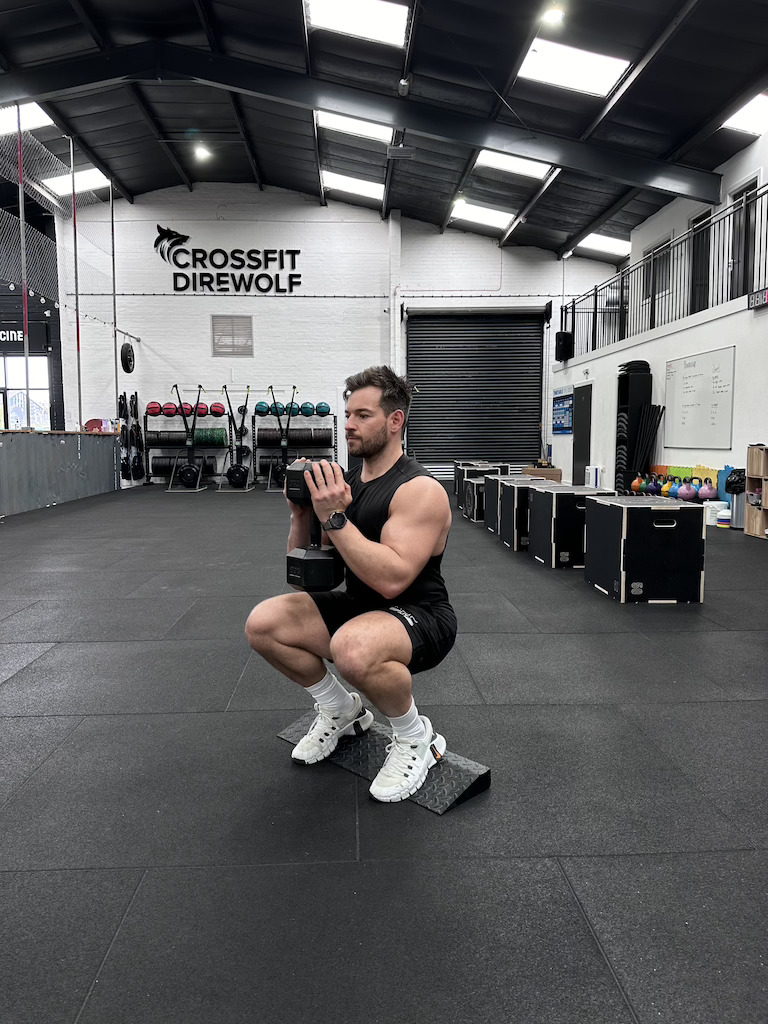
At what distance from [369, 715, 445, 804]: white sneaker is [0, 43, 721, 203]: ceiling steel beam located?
8.19 metres

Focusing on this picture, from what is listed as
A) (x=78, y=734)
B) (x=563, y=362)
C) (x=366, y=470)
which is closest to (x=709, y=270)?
(x=563, y=362)

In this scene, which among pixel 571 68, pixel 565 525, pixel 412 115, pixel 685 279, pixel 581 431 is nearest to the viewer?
pixel 565 525

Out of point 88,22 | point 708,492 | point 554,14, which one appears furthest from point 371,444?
point 88,22

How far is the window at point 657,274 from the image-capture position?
32.0 feet

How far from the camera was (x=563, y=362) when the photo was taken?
38.8 feet

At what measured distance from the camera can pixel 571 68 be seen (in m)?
6.96

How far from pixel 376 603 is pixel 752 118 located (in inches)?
321

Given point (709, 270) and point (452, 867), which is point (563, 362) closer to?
point (709, 270)

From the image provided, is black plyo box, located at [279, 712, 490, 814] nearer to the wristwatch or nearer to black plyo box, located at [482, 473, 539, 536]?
the wristwatch

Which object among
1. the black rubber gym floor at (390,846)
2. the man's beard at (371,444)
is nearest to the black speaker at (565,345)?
the black rubber gym floor at (390,846)

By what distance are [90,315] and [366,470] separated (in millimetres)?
12292

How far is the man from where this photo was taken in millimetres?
1569

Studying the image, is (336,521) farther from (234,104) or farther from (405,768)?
(234,104)

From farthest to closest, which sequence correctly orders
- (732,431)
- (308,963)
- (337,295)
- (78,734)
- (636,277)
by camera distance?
(337,295) < (636,277) < (732,431) < (78,734) < (308,963)
